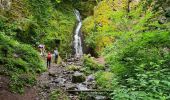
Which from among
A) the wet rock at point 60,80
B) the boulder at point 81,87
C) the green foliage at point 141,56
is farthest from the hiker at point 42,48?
the green foliage at point 141,56

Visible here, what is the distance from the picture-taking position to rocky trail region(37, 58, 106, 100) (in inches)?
534

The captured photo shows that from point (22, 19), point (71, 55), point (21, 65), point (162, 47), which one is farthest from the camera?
point (71, 55)

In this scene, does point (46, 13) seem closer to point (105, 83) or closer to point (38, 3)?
point (38, 3)

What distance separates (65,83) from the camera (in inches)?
631

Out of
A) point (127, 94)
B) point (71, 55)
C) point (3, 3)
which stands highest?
point (3, 3)

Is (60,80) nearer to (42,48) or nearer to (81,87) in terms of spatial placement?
(81,87)

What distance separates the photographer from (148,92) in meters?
6.62

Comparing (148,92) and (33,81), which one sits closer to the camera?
(148,92)

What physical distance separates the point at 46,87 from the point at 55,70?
A: 15.5 ft

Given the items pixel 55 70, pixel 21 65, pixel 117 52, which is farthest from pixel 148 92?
pixel 55 70

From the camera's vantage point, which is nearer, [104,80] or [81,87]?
[81,87]

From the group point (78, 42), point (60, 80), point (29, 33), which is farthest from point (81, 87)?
point (78, 42)

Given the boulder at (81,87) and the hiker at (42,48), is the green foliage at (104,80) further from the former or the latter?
the hiker at (42,48)

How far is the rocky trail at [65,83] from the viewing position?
13.6 metres
